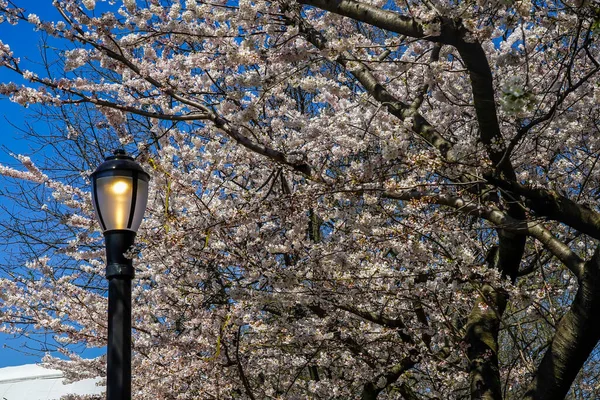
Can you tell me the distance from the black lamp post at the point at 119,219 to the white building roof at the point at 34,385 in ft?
28.3

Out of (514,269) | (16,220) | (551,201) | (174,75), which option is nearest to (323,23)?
(174,75)

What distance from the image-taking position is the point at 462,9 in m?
3.69

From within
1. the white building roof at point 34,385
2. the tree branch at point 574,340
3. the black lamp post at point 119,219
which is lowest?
the tree branch at point 574,340

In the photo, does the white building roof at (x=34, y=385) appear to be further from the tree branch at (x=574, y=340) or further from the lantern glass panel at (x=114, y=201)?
the tree branch at (x=574, y=340)

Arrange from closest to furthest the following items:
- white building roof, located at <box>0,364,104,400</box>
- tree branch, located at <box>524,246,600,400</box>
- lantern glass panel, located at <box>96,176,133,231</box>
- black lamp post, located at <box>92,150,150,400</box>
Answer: black lamp post, located at <box>92,150,150,400</box> → lantern glass panel, located at <box>96,176,133,231</box> → tree branch, located at <box>524,246,600,400</box> → white building roof, located at <box>0,364,104,400</box>

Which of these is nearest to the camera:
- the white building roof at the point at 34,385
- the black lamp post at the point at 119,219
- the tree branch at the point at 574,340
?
the black lamp post at the point at 119,219

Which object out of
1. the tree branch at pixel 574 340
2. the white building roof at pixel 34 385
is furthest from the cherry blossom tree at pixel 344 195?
the white building roof at pixel 34 385

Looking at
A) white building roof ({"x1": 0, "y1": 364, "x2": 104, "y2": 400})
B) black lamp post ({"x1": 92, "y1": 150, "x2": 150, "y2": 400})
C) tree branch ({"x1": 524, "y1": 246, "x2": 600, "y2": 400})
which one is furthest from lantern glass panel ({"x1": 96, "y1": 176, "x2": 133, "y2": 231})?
white building roof ({"x1": 0, "y1": 364, "x2": 104, "y2": 400})

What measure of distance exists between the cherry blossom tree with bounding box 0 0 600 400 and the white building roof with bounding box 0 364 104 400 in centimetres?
375

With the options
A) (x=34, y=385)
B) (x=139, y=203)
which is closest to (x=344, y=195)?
(x=139, y=203)

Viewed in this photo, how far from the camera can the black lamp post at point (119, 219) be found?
3.65m

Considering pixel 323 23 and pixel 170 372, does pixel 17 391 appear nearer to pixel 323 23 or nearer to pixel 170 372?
pixel 170 372

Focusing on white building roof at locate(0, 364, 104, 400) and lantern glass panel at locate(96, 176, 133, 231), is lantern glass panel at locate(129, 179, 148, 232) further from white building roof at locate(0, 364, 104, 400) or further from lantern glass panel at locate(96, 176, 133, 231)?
white building roof at locate(0, 364, 104, 400)

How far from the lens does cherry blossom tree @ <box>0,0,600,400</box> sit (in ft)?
14.0
